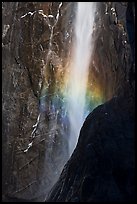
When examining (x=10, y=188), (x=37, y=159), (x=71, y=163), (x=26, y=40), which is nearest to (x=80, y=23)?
(x=26, y=40)

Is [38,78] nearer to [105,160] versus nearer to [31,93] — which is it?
[31,93]

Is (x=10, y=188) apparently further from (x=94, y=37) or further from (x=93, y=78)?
(x=94, y=37)

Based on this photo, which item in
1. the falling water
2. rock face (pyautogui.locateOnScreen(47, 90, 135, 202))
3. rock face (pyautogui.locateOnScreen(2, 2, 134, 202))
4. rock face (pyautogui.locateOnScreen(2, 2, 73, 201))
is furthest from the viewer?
the falling water

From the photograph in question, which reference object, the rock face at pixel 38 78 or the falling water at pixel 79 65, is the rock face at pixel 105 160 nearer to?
the rock face at pixel 38 78

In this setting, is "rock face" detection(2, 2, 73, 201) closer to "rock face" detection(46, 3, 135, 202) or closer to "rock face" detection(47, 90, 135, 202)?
"rock face" detection(46, 3, 135, 202)

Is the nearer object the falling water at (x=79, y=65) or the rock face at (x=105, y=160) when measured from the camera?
the rock face at (x=105, y=160)

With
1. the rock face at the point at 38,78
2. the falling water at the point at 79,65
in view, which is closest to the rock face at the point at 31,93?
the rock face at the point at 38,78

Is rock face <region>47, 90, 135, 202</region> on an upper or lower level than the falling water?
lower

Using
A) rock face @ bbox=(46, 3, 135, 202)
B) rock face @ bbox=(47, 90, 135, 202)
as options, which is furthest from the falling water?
rock face @ bbox=(47, 90, 135, 202)

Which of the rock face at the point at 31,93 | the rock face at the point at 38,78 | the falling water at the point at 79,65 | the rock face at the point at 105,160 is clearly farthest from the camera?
the falling water at the point at 79,65
